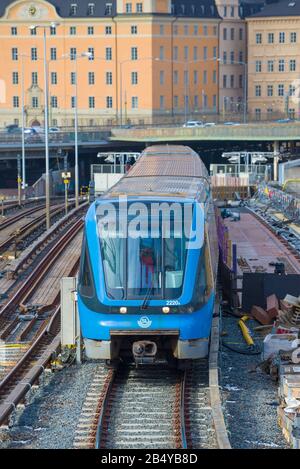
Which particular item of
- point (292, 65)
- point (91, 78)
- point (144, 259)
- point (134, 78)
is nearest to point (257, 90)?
point (292, 65)

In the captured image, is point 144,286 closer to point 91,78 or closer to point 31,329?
point 31,329

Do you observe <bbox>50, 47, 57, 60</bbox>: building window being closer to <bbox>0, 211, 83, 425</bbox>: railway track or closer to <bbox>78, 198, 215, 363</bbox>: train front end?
<bbox>0, 211, 83, 425</bbox>: railway track

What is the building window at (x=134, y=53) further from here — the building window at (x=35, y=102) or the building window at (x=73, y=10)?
the building window at (x=35, y=102)

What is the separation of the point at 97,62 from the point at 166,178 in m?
97.4

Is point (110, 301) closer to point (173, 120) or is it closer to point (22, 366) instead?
point (22, 366)

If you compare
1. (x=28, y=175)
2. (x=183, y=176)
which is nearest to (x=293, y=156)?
(x=28, y=175)

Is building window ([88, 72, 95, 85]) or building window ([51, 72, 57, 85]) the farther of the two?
building window ([88, 72, 95, 85])

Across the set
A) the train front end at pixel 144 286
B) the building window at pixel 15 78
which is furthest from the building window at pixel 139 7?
the train front end at pixel 144 286

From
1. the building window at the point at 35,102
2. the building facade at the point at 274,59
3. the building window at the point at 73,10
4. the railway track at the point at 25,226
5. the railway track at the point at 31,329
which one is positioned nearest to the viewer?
the railway track at the point at 31,329

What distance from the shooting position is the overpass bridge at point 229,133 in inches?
3393

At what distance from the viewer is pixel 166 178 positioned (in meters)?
24.8

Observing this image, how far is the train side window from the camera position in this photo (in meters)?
20.4

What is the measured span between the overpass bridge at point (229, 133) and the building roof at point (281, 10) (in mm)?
40853

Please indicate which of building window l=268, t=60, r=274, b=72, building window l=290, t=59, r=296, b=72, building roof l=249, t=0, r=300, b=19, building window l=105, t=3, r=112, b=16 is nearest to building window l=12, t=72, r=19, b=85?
building window l=105, t=3, r=112, b=16
